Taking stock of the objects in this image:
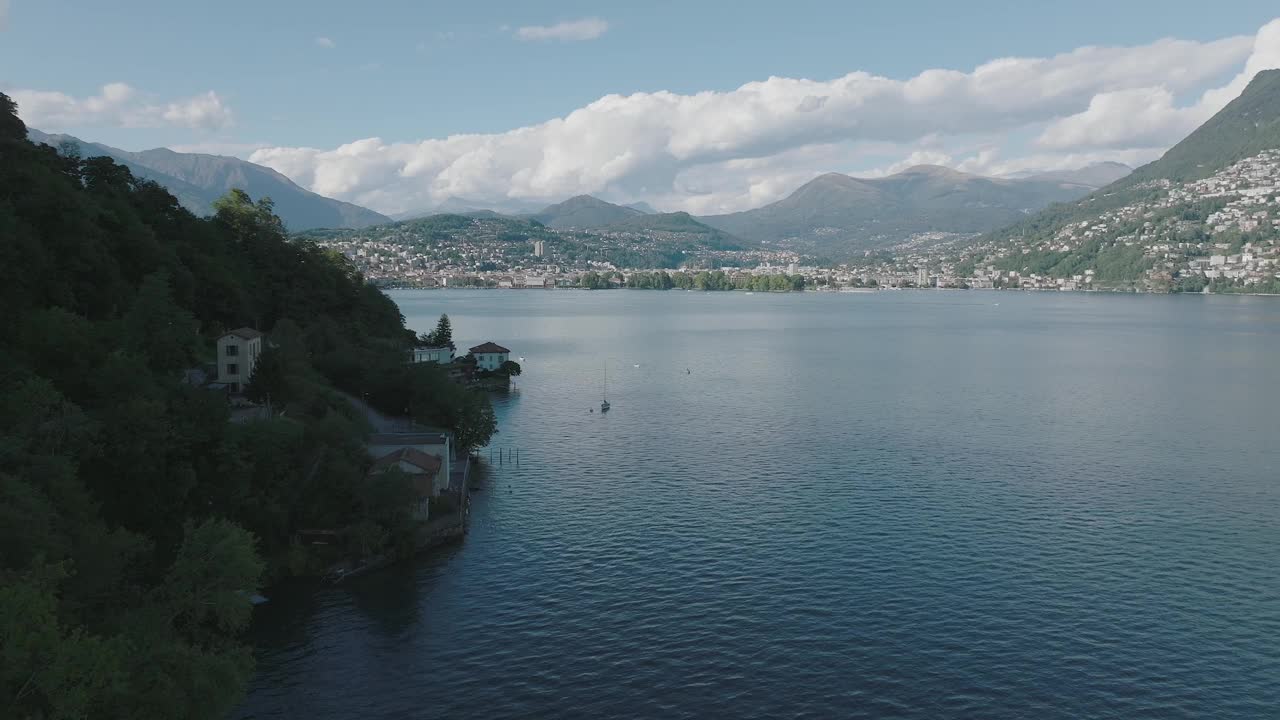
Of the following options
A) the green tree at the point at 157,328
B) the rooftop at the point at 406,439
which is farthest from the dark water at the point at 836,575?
the green tree at the point at 157,328

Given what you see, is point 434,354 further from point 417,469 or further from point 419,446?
point 417,469

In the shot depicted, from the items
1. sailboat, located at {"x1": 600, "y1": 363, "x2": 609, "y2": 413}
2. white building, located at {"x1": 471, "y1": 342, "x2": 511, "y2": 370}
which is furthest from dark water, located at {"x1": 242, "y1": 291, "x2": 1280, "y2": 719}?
white building, located at {"x1": 471, "y1": 342, "x2": 511, "y2": 370}

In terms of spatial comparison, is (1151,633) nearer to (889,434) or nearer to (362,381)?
(889,434)

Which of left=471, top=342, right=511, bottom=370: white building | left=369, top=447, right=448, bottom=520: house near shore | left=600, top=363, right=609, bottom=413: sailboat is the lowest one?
left=600, top=363, right=609, bottom=413: sailboat

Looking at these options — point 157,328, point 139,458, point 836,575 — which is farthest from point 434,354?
point 836,575

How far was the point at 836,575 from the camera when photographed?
78.3ft

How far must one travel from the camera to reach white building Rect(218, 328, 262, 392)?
111 ft

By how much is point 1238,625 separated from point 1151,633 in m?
2.30

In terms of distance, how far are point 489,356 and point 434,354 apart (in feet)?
14.8

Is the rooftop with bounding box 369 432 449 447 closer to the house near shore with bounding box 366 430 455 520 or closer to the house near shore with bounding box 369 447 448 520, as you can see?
the house near shore with bounding box 366 430 455 520

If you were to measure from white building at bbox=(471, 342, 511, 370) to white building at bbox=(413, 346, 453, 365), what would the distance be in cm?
190

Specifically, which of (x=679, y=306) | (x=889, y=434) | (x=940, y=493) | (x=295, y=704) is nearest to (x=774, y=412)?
(x=889, y=434)

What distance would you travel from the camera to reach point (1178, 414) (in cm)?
4753

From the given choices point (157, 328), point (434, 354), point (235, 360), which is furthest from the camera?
point (434, 354)
